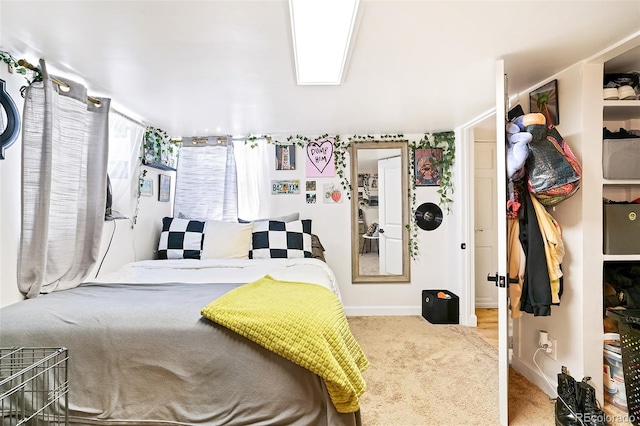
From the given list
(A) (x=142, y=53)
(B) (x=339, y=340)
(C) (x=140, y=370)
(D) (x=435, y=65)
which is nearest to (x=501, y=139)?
(D) (x=435, y=65)

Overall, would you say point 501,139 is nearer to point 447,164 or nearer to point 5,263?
point 447,164

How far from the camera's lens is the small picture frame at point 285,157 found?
3.97 meters

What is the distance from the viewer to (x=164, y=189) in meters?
3.74

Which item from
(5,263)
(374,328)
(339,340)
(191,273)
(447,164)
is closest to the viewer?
(339,340)

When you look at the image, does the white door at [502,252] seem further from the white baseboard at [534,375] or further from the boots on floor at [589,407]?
the white baseboard at [534,375]

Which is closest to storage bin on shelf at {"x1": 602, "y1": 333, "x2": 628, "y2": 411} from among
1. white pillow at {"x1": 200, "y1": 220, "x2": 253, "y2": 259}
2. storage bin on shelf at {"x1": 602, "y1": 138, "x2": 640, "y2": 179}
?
storage bin on shelf at {"x1": 602, "y1": 138, "x2": 640, "y2": 179}

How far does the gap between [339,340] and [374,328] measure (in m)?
2.07

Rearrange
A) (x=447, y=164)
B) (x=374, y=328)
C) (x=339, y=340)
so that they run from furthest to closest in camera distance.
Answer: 1. (x=447, y=164)
2. (x=374, y=328)
3. (x=339, y=340)

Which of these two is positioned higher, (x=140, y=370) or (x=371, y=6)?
(x=371, y=6)

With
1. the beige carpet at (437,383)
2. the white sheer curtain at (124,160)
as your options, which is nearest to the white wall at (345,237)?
the beige carpet at (437,383)

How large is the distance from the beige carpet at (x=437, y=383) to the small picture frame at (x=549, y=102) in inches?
68.9

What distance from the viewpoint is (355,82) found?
2322mm

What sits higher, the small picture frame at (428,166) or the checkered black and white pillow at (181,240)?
the small picture frame at (428,166)

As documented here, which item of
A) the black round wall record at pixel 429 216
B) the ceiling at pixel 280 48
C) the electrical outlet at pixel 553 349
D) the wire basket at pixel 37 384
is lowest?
the electrical outlet at pixel 553 349
